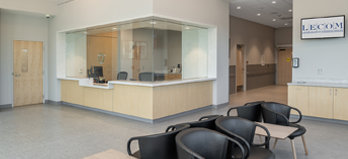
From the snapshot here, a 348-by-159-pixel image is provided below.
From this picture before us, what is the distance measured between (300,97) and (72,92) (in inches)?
249

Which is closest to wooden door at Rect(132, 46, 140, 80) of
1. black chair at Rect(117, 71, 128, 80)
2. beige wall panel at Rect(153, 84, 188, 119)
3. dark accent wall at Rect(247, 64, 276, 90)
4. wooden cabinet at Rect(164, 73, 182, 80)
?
black chair at Rect(117, 71, 128, 80)

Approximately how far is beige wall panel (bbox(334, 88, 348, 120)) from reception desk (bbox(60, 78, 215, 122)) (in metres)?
3.03

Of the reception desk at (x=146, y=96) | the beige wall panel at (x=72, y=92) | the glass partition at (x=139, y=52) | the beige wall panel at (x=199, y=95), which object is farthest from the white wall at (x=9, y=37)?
the beige wall panel at (x=199, y=95)

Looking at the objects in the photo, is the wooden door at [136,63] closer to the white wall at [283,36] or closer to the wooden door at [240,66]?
the wooden door at [240,66]

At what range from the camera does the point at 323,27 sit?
19.0 feet

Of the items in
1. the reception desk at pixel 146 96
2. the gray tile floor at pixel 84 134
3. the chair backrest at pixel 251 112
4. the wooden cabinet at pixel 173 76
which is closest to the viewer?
the chair backrest at pixel 251 112

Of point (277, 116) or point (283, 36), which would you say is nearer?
point (277, 116)

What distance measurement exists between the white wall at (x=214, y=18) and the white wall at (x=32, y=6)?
4337mm

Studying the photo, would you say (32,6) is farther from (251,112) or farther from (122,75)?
(251,112)

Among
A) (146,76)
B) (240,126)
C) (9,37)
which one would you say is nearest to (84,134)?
(146,76)

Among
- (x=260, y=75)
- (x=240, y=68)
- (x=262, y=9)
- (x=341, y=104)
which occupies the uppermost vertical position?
(x=262, y=9)

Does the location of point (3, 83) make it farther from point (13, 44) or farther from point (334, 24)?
point (334, 24)

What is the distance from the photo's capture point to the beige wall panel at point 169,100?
567 centimetres

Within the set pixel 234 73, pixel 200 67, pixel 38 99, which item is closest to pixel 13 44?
pixel 38 99
